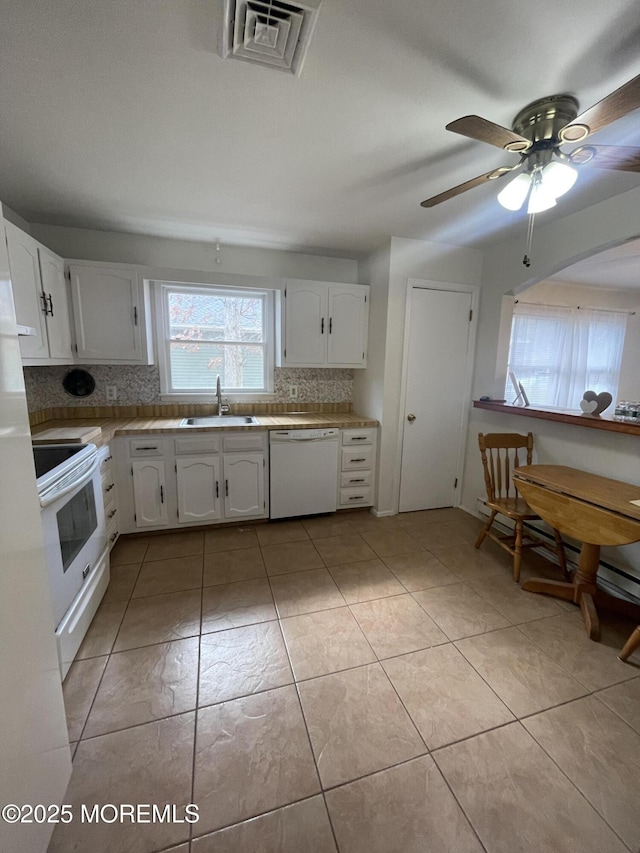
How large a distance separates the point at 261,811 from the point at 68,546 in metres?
1.36

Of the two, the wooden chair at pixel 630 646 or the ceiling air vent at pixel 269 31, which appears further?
the wooden chair at pixel 630 646

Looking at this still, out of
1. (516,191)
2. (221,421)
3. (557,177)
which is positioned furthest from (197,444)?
(557,177)

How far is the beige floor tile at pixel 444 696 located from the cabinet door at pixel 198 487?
179cm

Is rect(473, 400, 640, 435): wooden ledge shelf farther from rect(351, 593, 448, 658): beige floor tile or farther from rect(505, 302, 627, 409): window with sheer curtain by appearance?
rect(351, 593, 448, 658): beige floor tile

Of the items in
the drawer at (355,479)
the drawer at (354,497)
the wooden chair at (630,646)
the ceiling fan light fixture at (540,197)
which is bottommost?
the wooden chair at (630,646)

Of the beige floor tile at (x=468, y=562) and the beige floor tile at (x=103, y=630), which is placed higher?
the beige floor tile at (x=103, y=630)

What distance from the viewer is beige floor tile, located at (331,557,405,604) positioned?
212 centimetres

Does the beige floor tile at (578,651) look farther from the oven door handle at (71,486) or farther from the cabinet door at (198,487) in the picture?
the oven door handle at (71,486)

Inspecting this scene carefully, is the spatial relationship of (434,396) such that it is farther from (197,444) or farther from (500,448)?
(197,444)

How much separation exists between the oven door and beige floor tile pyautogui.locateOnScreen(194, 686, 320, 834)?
824 millimetres

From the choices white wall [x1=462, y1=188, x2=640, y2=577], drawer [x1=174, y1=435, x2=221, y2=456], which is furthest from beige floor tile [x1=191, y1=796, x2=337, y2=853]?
white wall [x1=462, y1=188, x2=640, y2=577]

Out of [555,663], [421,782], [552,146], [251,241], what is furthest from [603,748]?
[251,241]

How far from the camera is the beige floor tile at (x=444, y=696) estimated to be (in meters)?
1.34

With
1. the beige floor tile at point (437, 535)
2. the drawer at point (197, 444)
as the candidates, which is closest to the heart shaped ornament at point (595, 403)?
the beige floor tile at point (437, 535)
